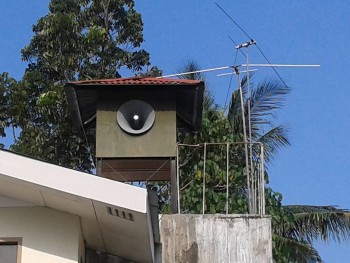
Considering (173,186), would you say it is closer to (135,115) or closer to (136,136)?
(136,136)

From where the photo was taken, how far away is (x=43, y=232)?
29.0 ft

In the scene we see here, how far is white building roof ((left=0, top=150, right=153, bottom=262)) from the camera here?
26.4 ft

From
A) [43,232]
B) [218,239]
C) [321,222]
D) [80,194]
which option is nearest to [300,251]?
[321,222]

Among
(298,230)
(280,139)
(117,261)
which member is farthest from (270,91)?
(117,261)

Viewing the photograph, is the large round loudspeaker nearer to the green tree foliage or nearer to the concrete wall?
the concrete wall

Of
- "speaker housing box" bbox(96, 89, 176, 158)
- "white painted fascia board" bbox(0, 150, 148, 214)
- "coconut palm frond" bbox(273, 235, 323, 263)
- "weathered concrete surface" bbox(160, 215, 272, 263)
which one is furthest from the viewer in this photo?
"coconut palm frond" bbox(273, 235, 323, 263)

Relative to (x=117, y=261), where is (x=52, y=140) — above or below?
above

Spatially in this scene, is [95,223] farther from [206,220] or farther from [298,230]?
[298,230]

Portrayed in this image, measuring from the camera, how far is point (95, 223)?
920cm

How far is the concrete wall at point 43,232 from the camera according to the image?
8.73m

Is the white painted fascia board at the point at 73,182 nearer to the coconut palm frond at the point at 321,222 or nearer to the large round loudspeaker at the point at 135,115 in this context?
the large round loudspeaker at the point at 135,115

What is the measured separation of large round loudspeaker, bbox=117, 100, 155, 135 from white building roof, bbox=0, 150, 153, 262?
12.5ft

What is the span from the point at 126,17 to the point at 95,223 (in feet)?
50.5

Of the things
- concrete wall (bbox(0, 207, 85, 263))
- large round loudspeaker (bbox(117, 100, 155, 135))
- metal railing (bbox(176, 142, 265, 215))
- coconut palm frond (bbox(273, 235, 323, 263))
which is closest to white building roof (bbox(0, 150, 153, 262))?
concrete wall (bbox(0, 207, 85, 263))
